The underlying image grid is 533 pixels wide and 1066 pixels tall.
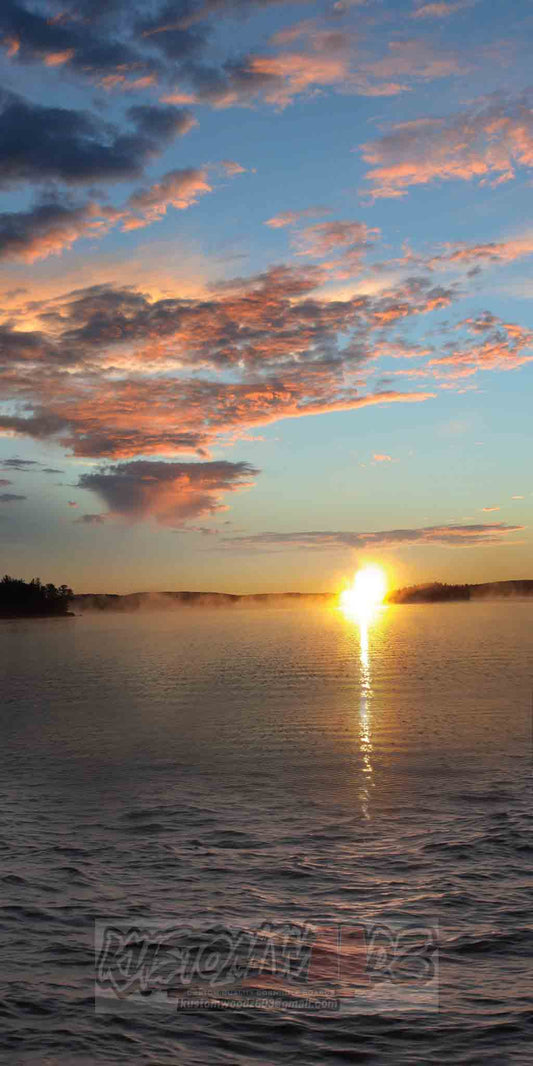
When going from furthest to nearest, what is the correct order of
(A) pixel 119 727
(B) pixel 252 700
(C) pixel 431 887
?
1. (B) pixel 252 700
2. (A) pixel 119 727
3. (C) pixel 431 887

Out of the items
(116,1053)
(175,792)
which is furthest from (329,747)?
(116,1053)

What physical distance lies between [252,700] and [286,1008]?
44.2 metres

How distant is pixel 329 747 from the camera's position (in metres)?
36.2

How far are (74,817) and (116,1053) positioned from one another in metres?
13.0

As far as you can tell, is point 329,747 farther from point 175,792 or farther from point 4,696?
point 4,696

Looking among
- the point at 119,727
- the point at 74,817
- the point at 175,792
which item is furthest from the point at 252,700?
the point at 74,817

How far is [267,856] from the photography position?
741 inches

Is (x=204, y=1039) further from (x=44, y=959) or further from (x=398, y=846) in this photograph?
(x=398, y=846)

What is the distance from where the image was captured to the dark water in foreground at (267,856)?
10.9 metres

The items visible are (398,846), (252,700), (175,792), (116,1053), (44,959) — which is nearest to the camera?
(116,1053)

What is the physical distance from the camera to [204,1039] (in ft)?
35.6

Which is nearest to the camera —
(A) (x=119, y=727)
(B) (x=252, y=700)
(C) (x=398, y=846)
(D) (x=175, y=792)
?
(C) (x=398, y=846)

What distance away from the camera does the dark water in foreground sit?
10.9 metres

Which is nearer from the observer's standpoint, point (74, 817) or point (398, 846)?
point (398, 846)
